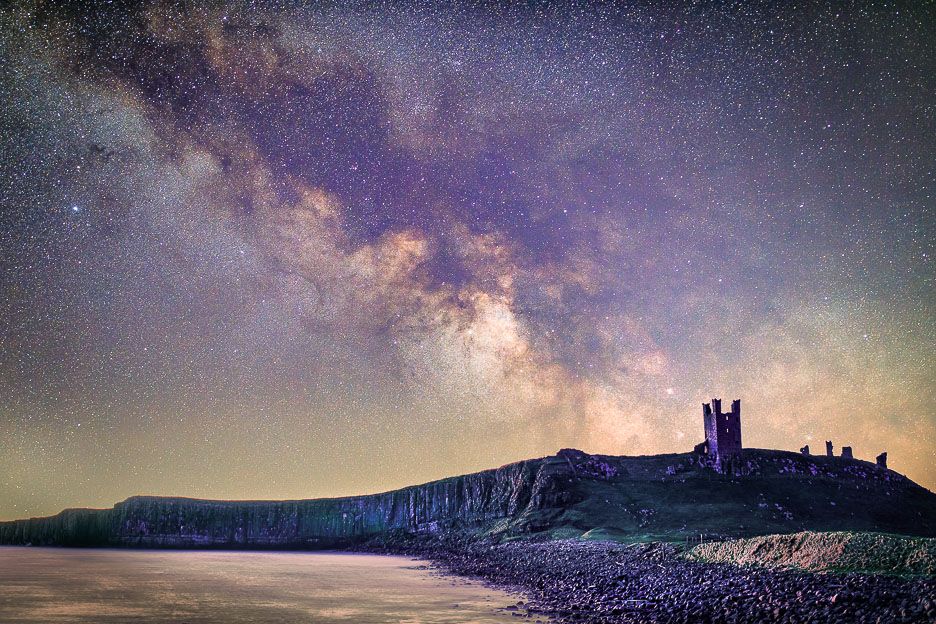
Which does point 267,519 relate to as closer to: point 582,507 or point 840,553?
point 582,507

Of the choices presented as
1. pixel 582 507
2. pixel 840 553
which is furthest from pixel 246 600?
pixel 582 507

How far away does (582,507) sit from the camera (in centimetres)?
9250

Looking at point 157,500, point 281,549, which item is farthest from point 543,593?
point 157,500

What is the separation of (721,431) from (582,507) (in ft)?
106

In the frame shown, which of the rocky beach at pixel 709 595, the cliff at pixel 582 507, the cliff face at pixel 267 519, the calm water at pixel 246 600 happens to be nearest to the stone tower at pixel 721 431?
the cliff at pixel 582 507

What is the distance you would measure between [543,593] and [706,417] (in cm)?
8855

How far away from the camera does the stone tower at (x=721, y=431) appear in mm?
105500

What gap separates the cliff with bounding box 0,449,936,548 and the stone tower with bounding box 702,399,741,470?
2334 millimetres

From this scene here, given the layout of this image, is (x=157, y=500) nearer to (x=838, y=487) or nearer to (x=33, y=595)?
(x=33, y=595)

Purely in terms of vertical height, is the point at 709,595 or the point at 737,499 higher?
the point at 709,595

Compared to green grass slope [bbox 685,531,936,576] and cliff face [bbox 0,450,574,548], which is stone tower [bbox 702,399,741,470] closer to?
cliff face [bbox 0,450,574,548]

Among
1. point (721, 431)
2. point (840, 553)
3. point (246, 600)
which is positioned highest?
point (721, 431)

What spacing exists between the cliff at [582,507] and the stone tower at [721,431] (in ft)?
7.66

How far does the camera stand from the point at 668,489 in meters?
97.2
